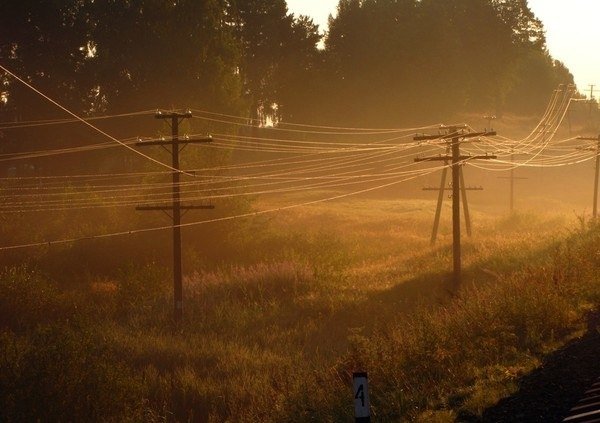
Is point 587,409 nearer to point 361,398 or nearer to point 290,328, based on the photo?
point 361,398

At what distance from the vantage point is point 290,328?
29.5 meters

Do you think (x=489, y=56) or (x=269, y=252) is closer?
(x=269, y=252)

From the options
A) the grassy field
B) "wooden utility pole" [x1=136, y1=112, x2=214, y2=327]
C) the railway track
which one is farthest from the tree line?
the railway track

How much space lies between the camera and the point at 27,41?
198 ft

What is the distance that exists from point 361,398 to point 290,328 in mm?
20114

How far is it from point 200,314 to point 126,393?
46.3ft

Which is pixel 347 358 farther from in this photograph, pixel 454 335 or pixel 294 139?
pixel 294 139

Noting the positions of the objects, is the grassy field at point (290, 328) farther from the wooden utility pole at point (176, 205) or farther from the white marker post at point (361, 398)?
the white marker post at point (361, 398)

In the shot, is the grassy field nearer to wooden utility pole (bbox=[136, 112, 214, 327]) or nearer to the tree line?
wooden utility pole (bbox=[136, 112, 214, 327])

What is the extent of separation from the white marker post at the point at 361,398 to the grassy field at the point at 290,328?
75.9 inches

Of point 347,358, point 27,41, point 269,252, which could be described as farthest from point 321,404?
point 27,41

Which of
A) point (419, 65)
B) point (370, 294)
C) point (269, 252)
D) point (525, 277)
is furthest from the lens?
point (419, 65)

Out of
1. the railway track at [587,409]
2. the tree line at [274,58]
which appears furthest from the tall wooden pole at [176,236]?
the tree line at [274,58]

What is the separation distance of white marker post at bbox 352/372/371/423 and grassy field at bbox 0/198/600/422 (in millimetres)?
1927
